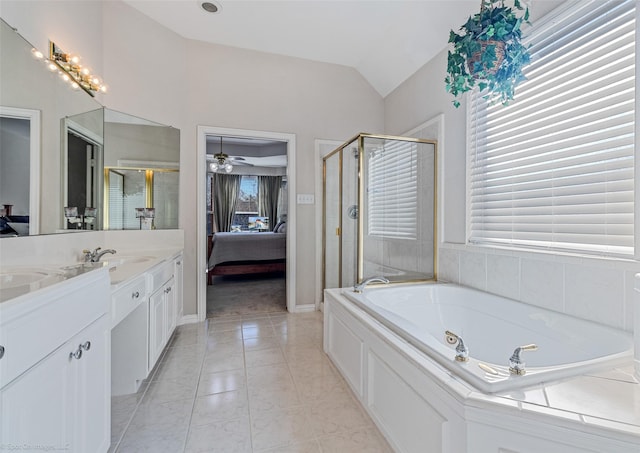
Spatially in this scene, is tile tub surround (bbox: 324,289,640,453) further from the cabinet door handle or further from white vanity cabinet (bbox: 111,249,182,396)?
white vanity cabinet (bbox: 111,249,182,396)

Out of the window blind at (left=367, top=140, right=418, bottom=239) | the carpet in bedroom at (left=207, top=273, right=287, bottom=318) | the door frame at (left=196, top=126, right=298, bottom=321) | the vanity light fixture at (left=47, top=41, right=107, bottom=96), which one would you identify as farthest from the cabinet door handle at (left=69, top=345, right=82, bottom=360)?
the carpet in bedroom at (left=207, top=273, right=287, bottom=318)

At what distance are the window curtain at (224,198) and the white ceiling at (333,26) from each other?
17.2ft

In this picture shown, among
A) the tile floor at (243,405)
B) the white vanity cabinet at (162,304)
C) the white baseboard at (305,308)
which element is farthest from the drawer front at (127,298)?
the white baseboard at (305,308)

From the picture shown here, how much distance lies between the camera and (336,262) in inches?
124

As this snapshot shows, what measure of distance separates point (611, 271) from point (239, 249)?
4428 mm

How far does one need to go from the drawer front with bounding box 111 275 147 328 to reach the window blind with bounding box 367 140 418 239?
6.03 ft

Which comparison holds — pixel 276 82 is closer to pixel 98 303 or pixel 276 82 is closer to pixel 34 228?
pixel 34 228

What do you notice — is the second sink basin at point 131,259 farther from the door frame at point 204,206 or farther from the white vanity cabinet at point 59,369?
the white vanity cabinet at point 59,369

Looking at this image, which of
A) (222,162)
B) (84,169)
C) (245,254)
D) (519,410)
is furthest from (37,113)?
(222,162)

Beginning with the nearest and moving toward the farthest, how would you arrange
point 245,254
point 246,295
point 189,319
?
point 189,319 → point 246,295 → point 245,254

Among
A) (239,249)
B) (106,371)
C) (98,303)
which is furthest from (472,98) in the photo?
(239,249)

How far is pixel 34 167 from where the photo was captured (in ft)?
5.01

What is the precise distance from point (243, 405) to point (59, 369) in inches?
40.8

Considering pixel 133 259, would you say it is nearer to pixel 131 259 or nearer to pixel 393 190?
pixel 131 259
